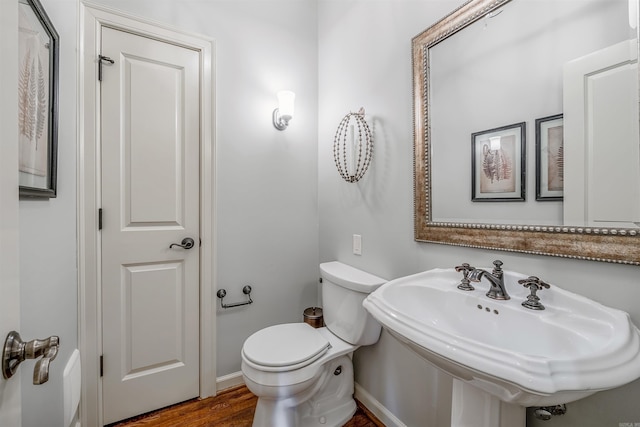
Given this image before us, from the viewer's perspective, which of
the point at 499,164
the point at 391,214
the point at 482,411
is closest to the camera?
the point at 482,411

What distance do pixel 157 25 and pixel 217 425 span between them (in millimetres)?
2207

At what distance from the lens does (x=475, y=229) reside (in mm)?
1050

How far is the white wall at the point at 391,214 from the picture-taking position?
0.78 meters

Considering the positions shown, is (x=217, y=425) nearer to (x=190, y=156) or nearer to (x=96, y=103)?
(x=190, y=156)

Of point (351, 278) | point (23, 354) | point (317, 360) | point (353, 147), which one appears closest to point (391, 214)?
point (351, 278)

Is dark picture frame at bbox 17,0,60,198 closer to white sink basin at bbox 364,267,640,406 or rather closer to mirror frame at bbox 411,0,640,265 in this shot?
white sink basin at bbox 364,267,640,406

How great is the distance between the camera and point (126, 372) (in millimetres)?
1487

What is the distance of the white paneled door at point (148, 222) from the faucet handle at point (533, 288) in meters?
1.58

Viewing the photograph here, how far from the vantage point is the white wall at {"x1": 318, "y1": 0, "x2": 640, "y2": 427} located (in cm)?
78

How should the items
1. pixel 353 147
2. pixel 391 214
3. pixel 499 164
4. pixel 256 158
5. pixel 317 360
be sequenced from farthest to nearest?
pixel 256 158 < pixel 353 147 < pixel 391 214 < pixel 317 360 < pixel 499 164

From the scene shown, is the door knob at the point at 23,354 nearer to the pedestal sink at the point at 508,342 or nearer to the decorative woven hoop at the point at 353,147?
the pedestal sink at the point at 508,342

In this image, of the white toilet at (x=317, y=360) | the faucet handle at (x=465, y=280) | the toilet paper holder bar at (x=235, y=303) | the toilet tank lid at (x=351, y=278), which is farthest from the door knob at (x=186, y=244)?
the faucet handle at (x=465, y=280)

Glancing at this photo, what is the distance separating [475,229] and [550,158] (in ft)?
1.07

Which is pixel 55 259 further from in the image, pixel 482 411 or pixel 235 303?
pixel 482 411
